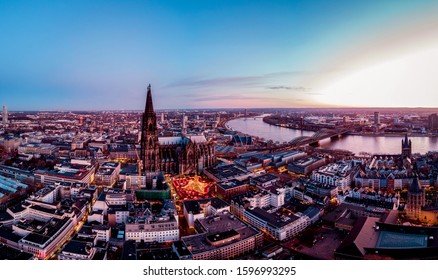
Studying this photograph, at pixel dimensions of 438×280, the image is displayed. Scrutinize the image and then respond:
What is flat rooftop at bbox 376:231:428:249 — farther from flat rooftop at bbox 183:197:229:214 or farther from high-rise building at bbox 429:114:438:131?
high-rise building at bbox 429:114:438:131

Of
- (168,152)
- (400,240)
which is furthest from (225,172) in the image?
(400,240)

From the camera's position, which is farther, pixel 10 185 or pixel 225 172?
pixel 225 172

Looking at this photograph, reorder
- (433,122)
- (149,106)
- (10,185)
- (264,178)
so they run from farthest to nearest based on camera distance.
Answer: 1. (433,122)
2. (149,106)
3. (264,178)
4. (10,185)

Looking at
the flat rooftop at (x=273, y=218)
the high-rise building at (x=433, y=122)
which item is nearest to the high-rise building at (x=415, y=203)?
the flat rooftop at (x=273, y=218)

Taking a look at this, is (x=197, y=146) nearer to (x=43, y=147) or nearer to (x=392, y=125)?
(x=43, y=147)

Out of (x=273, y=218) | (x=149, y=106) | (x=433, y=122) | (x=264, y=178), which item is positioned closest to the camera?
(x=273, y=218)

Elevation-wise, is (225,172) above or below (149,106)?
below

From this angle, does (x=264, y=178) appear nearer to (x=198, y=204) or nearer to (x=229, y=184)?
(x=229, y=184)
